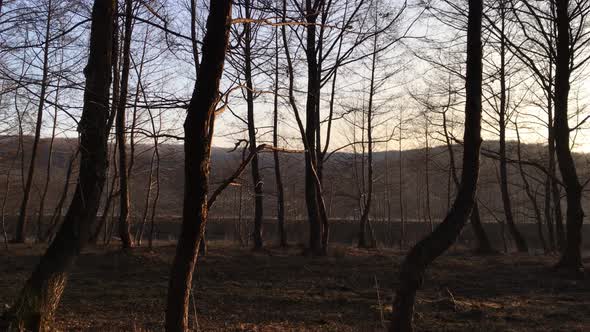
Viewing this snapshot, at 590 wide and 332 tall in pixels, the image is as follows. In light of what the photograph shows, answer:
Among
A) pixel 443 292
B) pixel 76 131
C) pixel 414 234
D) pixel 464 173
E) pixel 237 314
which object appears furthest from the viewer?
pixel 414 234

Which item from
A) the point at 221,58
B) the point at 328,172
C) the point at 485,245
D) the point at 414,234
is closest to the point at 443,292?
the point at 221,58

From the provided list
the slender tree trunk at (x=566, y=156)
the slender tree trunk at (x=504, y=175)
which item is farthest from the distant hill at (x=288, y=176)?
the slender tree trunk at (x=566, y=156)

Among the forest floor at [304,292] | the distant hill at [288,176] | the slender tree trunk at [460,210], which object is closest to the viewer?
the slender tree trunk at [460,210]

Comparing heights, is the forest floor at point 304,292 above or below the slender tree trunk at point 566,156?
below

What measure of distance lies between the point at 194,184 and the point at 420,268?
8.68 ft

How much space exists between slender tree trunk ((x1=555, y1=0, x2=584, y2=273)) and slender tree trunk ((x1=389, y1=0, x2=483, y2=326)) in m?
7.34

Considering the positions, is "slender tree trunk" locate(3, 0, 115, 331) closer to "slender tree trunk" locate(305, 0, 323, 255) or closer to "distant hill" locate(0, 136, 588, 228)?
"distant hill" locate(0, 136, 588, 228)

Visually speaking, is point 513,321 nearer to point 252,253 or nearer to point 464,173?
point 464,173

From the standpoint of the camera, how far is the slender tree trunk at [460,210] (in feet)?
18.1

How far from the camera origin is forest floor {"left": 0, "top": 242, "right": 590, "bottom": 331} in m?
7.30

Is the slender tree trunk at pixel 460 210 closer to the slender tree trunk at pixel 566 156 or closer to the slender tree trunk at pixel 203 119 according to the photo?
the slender tree trunk at pixel 203 119

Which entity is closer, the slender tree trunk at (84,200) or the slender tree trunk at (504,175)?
the slender tree trunk at (84,200)

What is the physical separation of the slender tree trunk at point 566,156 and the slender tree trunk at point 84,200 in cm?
1020

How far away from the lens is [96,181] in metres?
6.00
